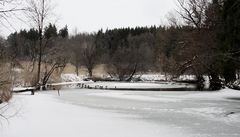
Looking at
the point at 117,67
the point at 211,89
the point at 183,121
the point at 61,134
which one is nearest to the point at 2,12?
the point at 61,134

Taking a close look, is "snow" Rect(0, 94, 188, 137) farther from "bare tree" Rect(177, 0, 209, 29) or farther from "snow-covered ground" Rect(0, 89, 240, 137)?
"bare tree" Rect(177, 0, 209, 29)

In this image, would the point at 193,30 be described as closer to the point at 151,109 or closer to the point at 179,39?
the point at 179,39

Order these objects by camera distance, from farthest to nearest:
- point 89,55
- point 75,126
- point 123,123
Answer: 1. point 89,55
2. point 123,123
3. point 75,126

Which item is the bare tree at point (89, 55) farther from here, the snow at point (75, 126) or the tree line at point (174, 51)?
the snow at point (75, 126)

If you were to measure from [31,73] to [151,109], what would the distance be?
11461 mm

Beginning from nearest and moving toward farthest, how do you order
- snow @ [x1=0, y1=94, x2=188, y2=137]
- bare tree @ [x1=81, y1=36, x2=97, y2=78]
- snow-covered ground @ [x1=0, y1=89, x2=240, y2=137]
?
snow @ [x1=0, y1=94, x2=188, y2=137]
snow-covered ground @ [x1=0, y1=89, x2=240, y2=137]
bare tree @ [x1=81, y1=36, x2=97, y2=78]

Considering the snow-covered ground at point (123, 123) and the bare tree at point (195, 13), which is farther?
the bare tree at point (195, 13)

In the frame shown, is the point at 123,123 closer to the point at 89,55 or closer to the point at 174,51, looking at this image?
the point at 174,51

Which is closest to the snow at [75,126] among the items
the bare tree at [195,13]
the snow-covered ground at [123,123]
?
the snow-covered ground at [123,123]

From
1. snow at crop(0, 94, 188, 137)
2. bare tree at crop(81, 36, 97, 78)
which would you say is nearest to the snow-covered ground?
snow at crop(0, 94, 188, 137)

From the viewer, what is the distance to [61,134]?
8.54 m

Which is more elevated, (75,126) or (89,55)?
(89,55)

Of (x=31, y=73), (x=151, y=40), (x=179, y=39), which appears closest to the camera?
(x=31, y=73)

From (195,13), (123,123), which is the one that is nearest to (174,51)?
(195,13)
